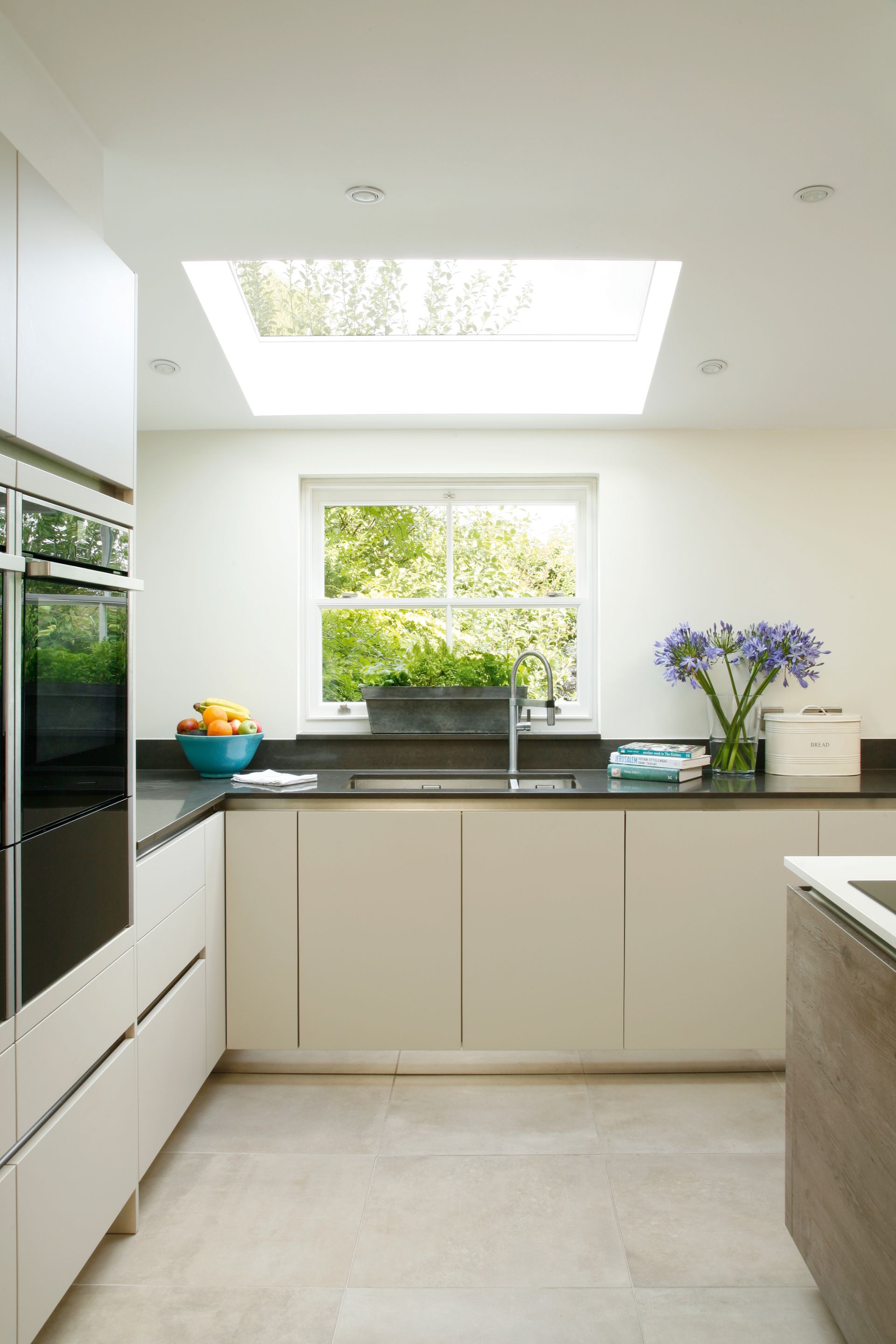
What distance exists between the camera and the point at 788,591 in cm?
345

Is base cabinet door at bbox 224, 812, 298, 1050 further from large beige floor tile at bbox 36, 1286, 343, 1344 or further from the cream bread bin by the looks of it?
the cream bread bin

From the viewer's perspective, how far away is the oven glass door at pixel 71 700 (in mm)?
1515

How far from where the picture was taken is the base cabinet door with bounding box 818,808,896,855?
2820 mm

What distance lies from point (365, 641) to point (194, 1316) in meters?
2.31

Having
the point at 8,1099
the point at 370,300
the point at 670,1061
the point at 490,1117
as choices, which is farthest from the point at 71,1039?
the point at 370,300

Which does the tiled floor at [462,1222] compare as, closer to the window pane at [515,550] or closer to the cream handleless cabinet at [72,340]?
the cream handleless cabinet at [72,340]

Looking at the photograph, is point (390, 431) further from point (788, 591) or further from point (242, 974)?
point (242, 974)

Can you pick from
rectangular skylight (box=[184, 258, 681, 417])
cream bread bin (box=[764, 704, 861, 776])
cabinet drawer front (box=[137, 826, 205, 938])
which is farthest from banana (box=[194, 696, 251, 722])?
cream bread bin (box=[764, 704, 861, 776])

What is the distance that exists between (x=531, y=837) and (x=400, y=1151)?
37.5 inches

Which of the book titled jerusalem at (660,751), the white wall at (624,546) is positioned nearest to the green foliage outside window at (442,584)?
the white wall at (624,546)

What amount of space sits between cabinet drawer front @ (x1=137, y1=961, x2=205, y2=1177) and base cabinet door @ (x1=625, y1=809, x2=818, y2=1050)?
129 cm

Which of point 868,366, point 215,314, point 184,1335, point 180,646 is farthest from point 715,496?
point 184,1335

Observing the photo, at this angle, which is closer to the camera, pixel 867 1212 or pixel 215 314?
pixel 867 1212

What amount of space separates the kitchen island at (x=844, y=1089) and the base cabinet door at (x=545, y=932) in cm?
98
